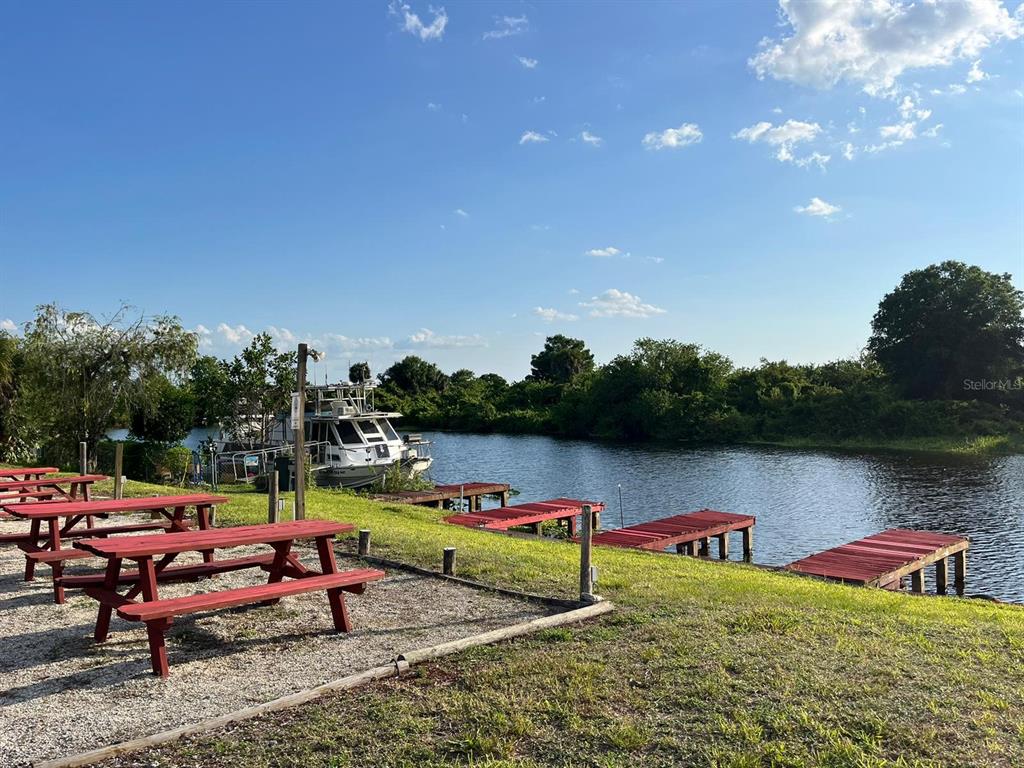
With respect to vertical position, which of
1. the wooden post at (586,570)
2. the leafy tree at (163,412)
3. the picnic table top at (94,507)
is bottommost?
the wooden post at (586,570)

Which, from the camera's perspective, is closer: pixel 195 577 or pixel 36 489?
pixel 195 577

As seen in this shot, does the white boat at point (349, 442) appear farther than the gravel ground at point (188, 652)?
Yes

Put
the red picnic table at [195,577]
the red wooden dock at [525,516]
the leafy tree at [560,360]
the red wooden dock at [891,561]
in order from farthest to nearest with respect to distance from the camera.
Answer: the leafy tree at [560,360]
the red wooden dock at [525,516]
the red wooden dock at [891,561]
the red picnic table at [195,577]

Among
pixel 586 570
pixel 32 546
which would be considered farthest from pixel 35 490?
pixel 586 570

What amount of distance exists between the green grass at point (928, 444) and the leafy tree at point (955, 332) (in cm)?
762

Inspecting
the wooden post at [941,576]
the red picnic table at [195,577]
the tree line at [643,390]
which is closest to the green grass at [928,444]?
the tree line at [643,390]

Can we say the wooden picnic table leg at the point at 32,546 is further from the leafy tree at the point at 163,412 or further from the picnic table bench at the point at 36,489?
the leafy tree at the point at 163,412

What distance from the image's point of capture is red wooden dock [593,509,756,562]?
1400 centimetres

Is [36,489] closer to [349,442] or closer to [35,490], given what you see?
[35,490]

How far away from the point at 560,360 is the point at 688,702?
279ft

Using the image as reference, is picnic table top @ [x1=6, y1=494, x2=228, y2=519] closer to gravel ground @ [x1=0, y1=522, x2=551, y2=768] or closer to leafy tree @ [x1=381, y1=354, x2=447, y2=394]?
gravel ground @ [x1=0, y1=522, x2=551, y2=768]

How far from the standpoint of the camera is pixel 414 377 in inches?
3644

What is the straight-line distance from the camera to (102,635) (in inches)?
208

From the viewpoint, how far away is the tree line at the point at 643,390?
20359mm
